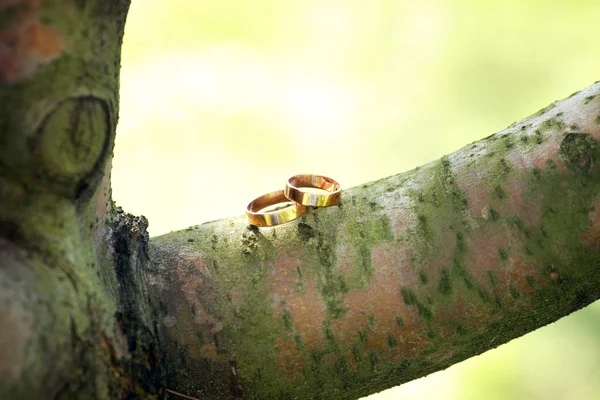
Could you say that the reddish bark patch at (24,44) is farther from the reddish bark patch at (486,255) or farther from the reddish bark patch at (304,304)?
the reddish bark patch at (486,255)

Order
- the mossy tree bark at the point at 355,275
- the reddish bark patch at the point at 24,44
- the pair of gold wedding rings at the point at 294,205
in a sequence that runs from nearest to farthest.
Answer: the reddish bark patch at the point at 24,44 → the mossy tree bark at the point at 355,275 → the pair of gold wedding rings at the point at 294,205

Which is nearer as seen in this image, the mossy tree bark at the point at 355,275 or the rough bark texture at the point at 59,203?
the rough bark texture at the point at 59,203

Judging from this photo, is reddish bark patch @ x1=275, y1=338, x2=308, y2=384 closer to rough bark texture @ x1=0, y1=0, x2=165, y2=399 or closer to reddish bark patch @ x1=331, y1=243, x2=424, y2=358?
reddish bark patch @ x1=331, y1=243, x2=424, y2=358

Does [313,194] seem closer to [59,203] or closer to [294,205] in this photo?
[294,205]

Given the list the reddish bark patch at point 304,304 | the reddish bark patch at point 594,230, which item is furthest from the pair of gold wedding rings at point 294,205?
the reddish bark patch at point 594,230

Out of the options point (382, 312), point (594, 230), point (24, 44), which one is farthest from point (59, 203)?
point (594, 230)

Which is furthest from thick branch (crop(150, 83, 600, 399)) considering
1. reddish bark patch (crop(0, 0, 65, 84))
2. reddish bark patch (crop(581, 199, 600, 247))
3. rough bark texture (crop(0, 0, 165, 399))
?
reddish bark patch (crop(0, 0, 65, 84))
